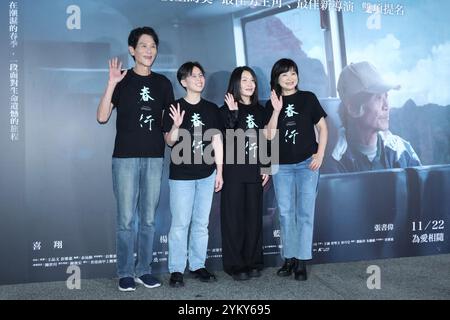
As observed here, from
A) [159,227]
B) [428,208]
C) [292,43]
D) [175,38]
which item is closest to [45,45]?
[175,38]

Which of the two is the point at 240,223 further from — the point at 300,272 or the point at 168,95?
the point at 168,95

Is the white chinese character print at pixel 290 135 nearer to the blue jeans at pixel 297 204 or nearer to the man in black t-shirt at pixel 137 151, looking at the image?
the blue jeans at pixel 297 204

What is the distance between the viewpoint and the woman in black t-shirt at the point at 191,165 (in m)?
2.74

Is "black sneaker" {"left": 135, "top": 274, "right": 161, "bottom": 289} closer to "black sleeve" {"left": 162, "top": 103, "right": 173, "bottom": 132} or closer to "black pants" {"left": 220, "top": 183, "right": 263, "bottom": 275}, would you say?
"black pants" {"left": 220, "top": 183, "right": 263, "bottom": 275}

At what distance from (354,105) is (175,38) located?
1402mm

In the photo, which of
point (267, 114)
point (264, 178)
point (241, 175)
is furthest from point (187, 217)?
point (267, 114)

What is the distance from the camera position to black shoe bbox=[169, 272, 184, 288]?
2736 millimetres

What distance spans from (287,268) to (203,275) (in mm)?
555

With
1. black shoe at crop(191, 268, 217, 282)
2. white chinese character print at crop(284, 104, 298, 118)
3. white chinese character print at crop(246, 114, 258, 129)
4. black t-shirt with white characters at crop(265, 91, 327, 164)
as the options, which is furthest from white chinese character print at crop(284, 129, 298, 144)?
black shoe at crop(191, 268, 217, 282)

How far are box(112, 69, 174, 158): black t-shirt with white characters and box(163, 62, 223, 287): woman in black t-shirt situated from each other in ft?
0.24

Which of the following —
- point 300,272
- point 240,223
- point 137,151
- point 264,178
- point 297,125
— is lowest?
point 300,272

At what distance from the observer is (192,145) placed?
2.78 meters

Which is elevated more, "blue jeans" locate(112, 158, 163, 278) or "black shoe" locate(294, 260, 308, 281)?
"blue jeans" locate(112, 158, 163, 278)
